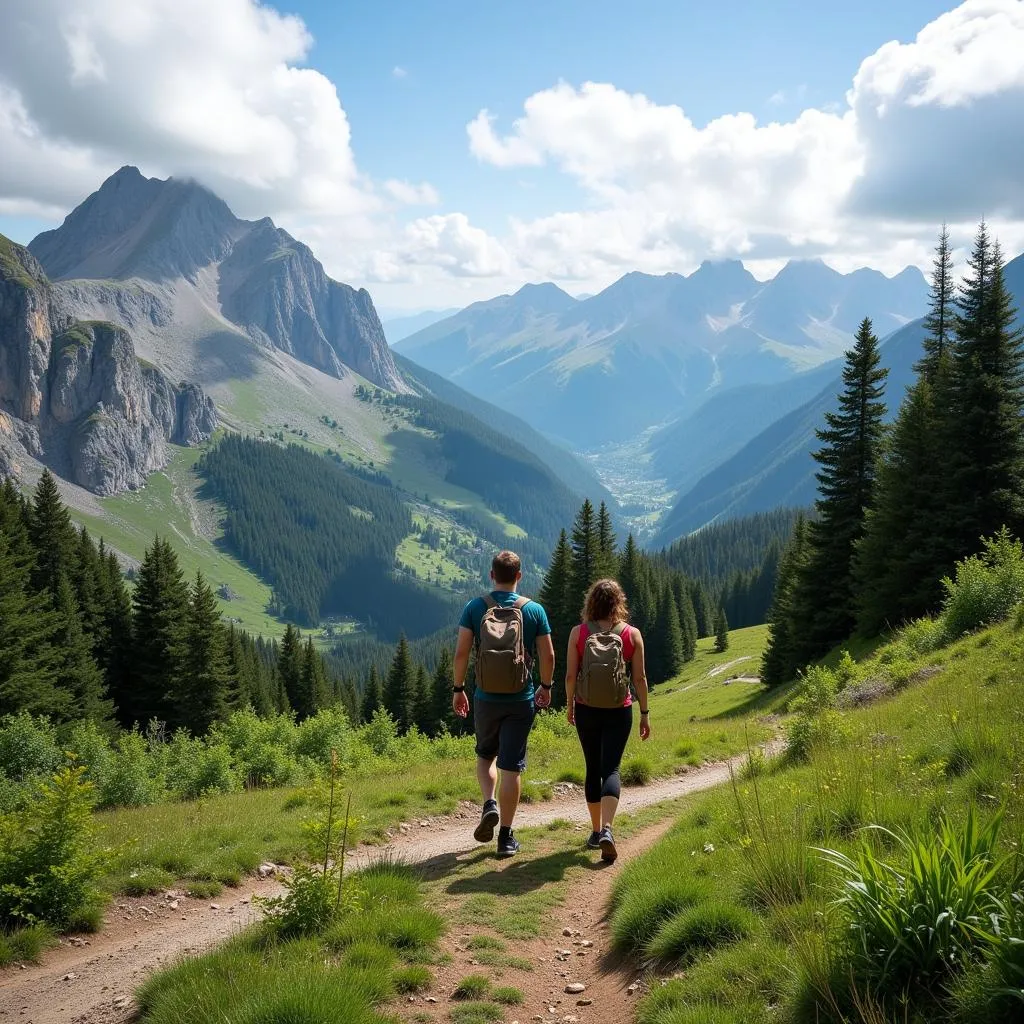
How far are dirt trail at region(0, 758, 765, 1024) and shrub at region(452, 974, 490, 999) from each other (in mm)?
975

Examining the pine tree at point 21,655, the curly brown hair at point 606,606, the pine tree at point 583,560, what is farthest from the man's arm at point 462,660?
the pine tree at point 583,560

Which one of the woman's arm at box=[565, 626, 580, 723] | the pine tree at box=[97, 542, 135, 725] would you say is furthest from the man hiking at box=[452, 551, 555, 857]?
the pine tree at box=[97, 542, 135, 725]

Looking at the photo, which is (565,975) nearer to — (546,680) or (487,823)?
(487,823)

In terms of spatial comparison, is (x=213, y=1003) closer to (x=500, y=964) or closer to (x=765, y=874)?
(x=500, y=964)

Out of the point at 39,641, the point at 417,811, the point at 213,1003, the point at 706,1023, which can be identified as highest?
the point at 39,641

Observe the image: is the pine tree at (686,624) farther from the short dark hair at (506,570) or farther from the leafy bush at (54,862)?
the leafy bush at (54,862)

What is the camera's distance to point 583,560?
52.7m

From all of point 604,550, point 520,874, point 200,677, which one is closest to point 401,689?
point 200,677

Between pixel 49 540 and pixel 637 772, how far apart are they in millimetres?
50348

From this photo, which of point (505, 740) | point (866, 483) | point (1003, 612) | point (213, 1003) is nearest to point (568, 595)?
point (866, 483)

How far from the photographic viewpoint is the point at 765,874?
5.66m

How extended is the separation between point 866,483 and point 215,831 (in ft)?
108

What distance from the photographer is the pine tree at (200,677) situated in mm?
46250

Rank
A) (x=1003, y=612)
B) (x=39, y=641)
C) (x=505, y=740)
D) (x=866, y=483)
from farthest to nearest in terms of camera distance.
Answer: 1. (x=39, y=641)
2. (x=866, y=483)
3. (x=1003, y=612)
4. (x=505, y=740)
